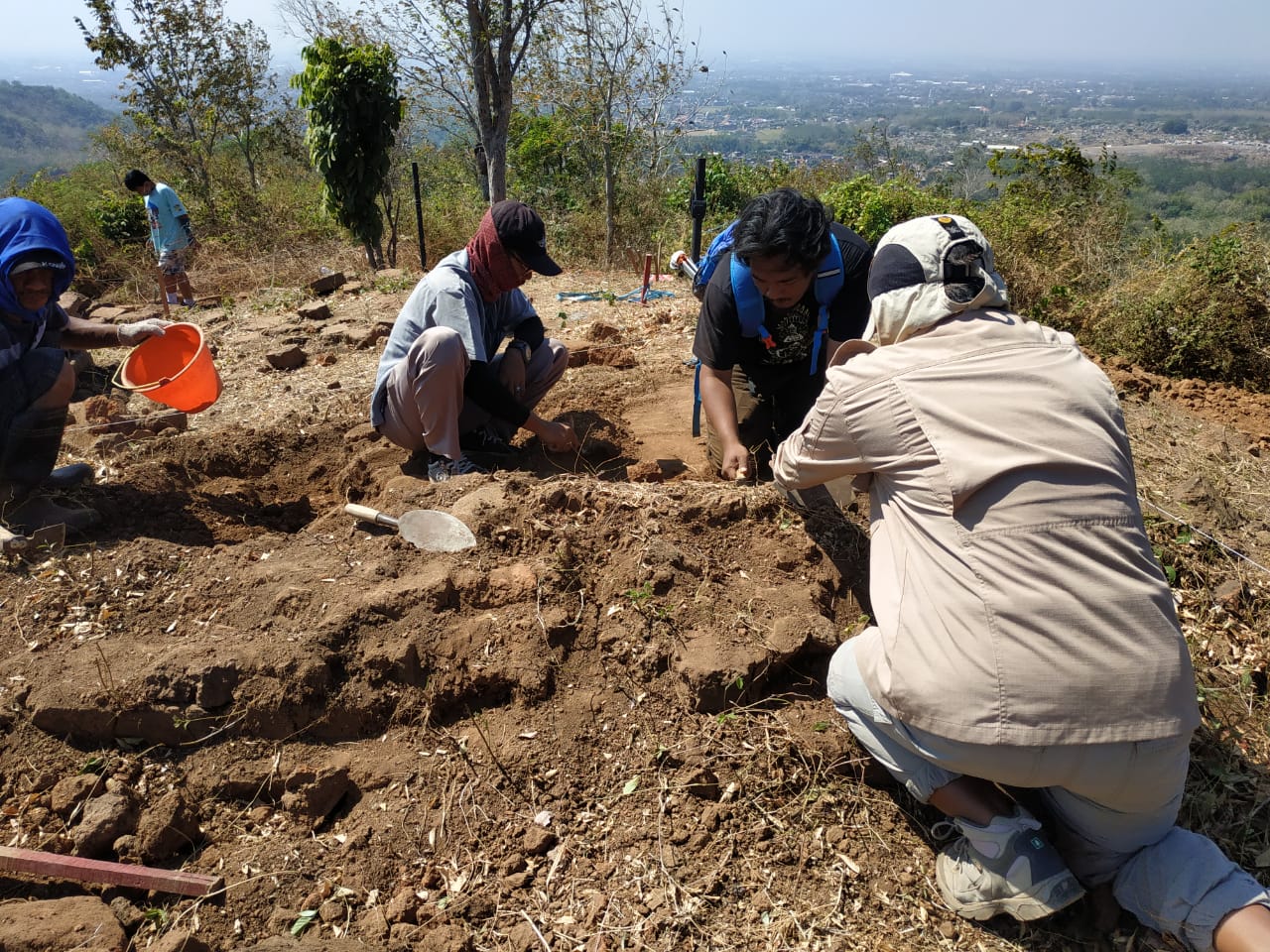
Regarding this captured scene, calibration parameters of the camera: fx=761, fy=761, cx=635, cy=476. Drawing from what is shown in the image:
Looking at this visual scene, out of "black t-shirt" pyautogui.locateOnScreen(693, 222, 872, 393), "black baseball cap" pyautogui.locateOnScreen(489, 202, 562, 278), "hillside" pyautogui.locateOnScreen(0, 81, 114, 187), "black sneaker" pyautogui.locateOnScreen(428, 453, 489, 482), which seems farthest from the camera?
"hillside" pyautogui.locateOnScreen(0, 81, 114, 187)

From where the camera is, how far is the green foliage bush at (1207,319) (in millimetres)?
5004

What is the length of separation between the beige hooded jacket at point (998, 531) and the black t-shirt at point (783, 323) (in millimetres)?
1175

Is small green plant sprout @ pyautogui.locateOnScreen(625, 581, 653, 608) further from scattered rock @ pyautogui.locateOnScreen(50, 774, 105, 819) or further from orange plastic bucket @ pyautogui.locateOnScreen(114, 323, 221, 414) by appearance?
orange plastic bucket @ pyautogui.locateOnScreen(114, 323, 221, 414)

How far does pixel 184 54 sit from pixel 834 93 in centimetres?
6640

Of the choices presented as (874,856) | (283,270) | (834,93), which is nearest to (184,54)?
(283,270)

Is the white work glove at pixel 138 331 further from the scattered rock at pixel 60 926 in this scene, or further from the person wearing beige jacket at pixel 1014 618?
the person wearing beige jacket at pixel 1014 618

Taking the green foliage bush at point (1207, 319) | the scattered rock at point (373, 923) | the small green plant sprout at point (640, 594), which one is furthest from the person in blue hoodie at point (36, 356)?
the green foliage bush at point (1207, 319)

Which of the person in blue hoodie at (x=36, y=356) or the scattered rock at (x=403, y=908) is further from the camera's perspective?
the person in blue hoodie at (x=36, y=356)

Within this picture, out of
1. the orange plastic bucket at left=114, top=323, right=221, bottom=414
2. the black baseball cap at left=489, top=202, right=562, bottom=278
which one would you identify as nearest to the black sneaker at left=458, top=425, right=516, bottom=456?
the black baseball cap at left=489, top=202, right=562, bottom=278

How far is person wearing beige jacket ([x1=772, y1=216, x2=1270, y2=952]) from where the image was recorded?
4.84ft

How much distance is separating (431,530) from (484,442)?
1.20m

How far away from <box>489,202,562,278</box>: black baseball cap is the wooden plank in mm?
2337

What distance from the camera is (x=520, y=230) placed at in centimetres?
311

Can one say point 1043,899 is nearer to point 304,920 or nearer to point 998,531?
point 998,531
